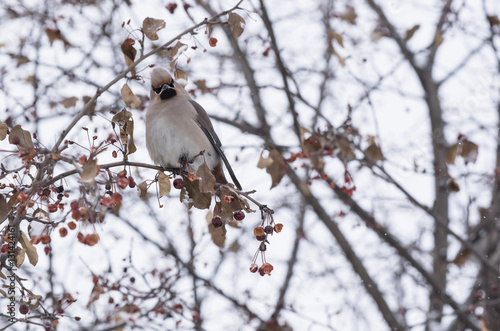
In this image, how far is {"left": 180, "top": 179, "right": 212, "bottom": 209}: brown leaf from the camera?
2682 mm

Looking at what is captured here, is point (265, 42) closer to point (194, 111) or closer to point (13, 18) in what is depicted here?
point (194, 111)

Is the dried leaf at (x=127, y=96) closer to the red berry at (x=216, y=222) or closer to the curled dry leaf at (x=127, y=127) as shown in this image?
the curled dry leaf at (x=127, y=127)

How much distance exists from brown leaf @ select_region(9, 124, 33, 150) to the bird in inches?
60.0

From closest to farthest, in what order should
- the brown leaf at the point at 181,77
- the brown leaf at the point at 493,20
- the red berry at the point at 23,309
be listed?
1. the red berry at the point at 23,309
2. the brown leaf at the point at 181,77
3. the brown leaf at the point at 493,20

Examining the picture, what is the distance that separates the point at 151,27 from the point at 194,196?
2.46ft

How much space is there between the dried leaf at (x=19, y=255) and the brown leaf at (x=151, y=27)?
1.00 metres

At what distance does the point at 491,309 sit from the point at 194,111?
2.55 m

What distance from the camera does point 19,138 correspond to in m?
2.21

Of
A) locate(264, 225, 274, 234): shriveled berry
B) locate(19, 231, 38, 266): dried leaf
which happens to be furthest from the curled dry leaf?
locate(264, 225, 274, 234): shriveled berry

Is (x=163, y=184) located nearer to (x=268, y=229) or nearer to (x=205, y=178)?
(x=205, y=178)

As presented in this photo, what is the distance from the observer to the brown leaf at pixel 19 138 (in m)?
2.19

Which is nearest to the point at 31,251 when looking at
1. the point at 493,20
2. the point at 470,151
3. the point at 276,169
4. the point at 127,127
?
the point at 127,127

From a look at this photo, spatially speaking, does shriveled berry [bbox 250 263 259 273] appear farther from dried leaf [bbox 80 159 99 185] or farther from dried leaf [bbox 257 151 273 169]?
dried leaf [bbox 80 159 99 185]

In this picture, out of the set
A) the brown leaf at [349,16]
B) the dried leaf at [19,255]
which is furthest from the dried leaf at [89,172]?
the brown leaf at [349,16]
